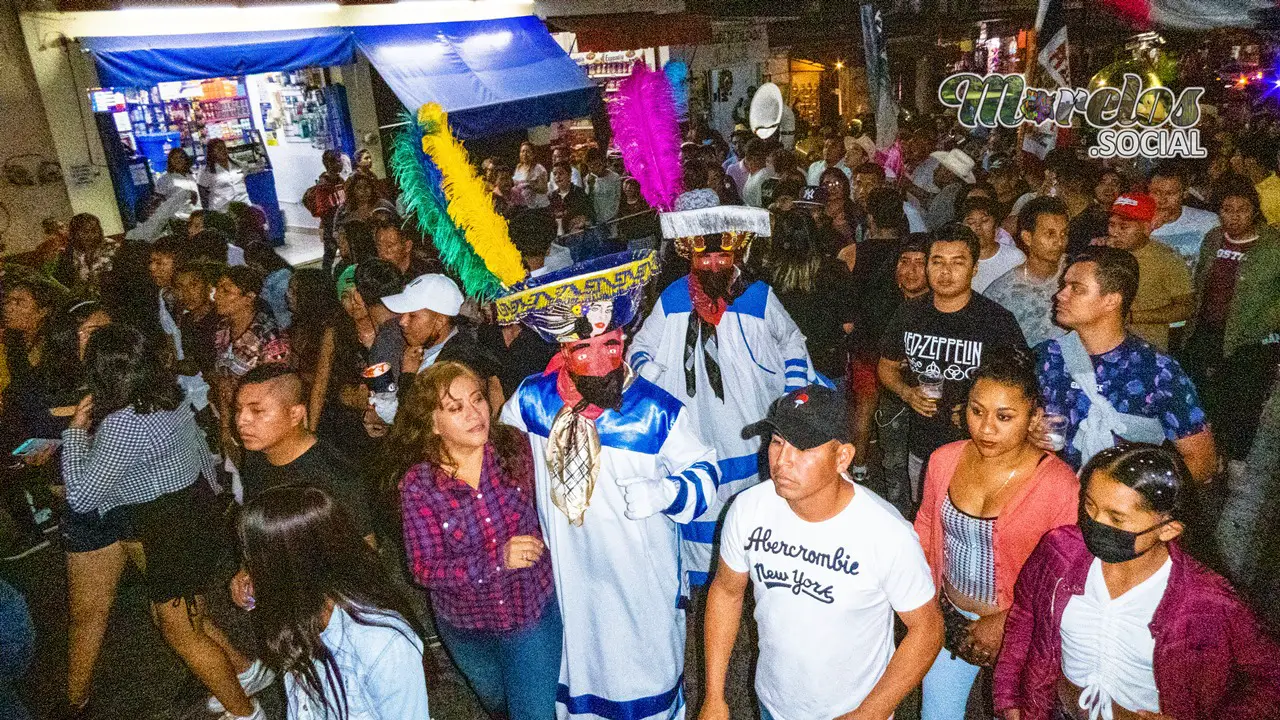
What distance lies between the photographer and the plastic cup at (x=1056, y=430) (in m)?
3.29

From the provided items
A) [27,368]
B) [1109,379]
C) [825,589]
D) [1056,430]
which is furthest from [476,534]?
[27,368]

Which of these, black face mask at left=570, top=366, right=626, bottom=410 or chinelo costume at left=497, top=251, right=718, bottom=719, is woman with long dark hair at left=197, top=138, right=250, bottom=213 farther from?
black face mask at left=570, top=366, right=626, bottom=410

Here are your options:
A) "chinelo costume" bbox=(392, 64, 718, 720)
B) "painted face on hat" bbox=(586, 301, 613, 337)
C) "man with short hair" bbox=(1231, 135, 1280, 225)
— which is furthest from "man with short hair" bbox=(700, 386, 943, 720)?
"man with short hair" bbox=(1231, 135, 1280, 225)

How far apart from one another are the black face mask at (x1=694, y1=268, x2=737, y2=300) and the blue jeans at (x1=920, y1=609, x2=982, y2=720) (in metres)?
2.01

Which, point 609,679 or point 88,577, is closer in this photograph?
point 609,679

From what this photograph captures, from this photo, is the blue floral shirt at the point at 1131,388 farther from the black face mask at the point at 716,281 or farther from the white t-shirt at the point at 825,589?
the black face mask at the point at 716,281

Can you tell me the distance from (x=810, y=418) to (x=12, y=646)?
246cm

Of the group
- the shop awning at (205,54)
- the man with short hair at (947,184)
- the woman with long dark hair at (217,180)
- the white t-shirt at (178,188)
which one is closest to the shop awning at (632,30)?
the shop awning at (205,54)

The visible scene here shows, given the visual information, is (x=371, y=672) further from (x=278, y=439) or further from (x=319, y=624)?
(x=278, y=439)

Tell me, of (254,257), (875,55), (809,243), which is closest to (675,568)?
(809,243)

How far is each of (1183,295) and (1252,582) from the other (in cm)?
172

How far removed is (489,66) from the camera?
41.6ft

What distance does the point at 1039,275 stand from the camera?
14.7 feet

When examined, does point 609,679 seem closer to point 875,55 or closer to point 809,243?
point 809,243
